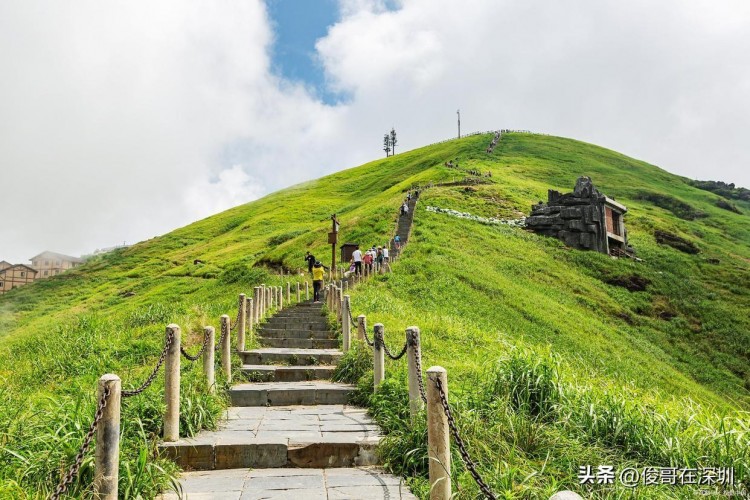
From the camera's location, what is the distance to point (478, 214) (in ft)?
132

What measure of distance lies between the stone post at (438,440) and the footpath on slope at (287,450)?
0.63 metres

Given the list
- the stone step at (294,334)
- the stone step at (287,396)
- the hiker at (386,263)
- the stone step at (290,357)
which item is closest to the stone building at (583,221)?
the hiker at (386,263)

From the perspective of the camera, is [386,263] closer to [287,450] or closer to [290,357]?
[290,357]

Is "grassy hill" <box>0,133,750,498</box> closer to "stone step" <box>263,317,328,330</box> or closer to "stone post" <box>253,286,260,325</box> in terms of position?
"stone post" <box>253,286,260,325</box>

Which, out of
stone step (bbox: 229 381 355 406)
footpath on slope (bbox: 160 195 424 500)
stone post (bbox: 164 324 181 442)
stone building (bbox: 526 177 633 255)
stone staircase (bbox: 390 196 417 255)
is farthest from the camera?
stone building (bbox: 526 177 633 255)

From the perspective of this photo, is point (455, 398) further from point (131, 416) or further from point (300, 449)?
point (131, 416)

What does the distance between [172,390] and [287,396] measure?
285cm

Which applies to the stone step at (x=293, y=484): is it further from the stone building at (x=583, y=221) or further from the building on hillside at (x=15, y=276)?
the building on hillside at (x=15, y=276)

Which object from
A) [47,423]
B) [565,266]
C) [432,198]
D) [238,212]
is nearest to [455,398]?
Answer: [47,423]

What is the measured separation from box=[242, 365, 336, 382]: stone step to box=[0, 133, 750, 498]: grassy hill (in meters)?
1.89

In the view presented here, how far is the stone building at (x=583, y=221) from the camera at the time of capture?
120ft

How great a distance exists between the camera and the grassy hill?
5090 millimetres

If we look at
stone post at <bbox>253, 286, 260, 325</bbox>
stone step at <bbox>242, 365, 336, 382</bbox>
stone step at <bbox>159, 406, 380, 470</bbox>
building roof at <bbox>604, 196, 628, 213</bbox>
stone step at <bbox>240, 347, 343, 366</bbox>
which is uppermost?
building roof at <bbox>604, 196, 628, 213</bbox>

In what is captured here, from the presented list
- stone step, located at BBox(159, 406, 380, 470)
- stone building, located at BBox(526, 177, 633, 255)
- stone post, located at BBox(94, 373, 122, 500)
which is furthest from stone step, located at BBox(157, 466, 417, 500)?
stone building, located at BBox(526, 177, 633, 255)
